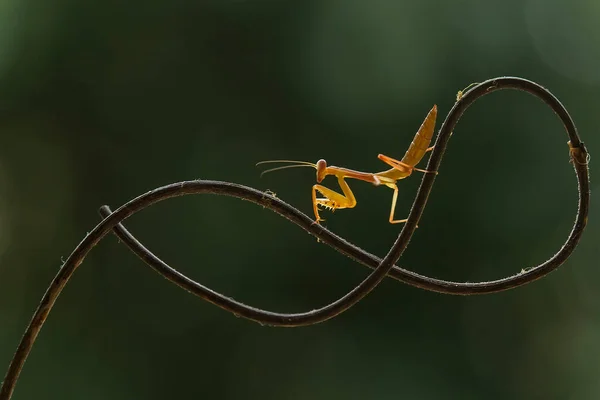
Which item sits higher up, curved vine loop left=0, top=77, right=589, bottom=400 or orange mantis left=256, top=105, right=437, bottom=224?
orange mantis left=256, top=105, right=437, bottom=224

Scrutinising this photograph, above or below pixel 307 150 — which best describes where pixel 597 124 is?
above

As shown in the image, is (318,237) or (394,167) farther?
(394,167)

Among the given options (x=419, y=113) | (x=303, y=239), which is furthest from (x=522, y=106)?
(x=303, y=239)

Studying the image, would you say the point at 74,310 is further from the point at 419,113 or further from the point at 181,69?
the point at 419,113

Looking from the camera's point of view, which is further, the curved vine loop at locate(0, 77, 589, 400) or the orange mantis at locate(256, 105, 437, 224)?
the orange mantis at locate(256, 105, 437, 224)

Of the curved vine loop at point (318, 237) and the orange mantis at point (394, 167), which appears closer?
the curved vine loop at point (318, 237)

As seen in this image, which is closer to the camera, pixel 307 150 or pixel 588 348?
pixel 307 150

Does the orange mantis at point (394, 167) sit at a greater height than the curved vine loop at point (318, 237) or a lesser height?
greater

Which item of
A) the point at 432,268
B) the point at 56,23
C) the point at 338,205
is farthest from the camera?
the point at 56,23
